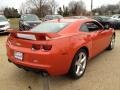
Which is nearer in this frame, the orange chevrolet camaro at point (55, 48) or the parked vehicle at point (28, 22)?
the orange chevrolet camaro at point (55, 48)

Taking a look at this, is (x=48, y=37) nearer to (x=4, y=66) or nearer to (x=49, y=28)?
(x=49, y=28)

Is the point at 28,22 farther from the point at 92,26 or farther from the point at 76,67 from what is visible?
the point at 76,67

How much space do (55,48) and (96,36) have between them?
213 centimetres

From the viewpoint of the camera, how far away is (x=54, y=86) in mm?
4711

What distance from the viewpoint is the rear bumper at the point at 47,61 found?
13.8 ft

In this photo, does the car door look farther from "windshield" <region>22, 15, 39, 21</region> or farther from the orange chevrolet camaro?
"windshield" <region>22, 15, 39, 21</region>

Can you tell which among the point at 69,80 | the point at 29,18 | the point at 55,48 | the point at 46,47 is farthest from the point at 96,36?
the point at 29,18

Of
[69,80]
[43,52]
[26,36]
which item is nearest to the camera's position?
[43,52]

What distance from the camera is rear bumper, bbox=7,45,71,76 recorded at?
420 centimetres

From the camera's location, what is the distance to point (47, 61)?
13.8 ft

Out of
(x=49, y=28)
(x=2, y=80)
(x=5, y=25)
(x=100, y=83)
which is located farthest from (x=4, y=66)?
(x=5, y=25)

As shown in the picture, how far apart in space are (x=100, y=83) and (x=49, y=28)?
188 centimetres

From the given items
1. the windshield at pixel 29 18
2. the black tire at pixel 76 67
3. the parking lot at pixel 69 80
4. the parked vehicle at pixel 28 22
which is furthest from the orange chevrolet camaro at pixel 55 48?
the windshield at pixel 29 18

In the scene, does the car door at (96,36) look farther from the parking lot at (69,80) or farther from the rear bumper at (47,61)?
the rear bumper at (47,61)
